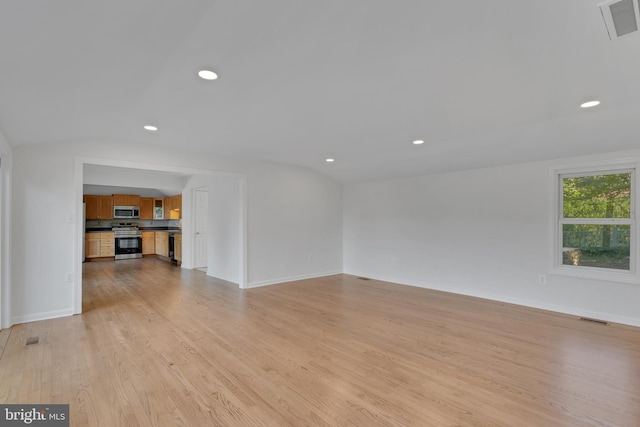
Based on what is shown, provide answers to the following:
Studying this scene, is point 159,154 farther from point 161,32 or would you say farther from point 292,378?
point 292,378

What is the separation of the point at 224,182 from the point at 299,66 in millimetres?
4582

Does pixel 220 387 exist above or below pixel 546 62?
below

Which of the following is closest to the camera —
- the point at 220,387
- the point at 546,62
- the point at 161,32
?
the point at 161,32

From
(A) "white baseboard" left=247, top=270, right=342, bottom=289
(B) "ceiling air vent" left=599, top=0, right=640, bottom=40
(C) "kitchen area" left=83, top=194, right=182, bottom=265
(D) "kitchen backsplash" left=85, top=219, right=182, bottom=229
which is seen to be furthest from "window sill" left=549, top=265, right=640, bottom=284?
(D) "kitchen backsplash" left=85, top=219, right=182, bottom=229

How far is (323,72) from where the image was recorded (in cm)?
221

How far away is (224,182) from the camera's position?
6.32m

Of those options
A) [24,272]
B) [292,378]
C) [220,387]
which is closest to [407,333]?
[292,378]

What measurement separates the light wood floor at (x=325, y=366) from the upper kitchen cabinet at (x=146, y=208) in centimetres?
628

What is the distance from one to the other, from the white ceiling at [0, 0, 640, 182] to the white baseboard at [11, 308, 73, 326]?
2029 millimetres

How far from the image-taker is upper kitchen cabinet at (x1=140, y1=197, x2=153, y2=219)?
10.1 metres

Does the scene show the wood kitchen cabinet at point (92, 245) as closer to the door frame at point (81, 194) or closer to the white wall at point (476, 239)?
the door frame at point (81, 194)

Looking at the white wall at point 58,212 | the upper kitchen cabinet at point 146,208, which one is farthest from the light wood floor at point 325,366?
the upper kitchen cabinet at point 146,208

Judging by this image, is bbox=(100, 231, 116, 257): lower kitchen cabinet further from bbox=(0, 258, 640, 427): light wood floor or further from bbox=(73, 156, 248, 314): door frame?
bbox=(73, 156, 248, 314): door frame

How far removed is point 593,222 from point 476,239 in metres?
1.44
